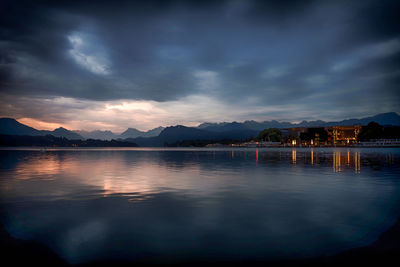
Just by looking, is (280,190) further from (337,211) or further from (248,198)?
(337,211)

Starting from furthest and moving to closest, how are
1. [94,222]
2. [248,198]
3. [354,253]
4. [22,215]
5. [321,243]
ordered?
1. [248,198]
2. [22,215]
3. [94,222]
4. [321,243]
5. [354,253]

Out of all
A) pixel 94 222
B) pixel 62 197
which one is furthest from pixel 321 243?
pixel 62 197

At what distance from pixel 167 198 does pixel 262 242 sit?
334 inches

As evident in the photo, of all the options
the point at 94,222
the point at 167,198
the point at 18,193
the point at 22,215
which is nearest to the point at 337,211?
the point at 167,198

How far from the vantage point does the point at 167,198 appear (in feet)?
52.2

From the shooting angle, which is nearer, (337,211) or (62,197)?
(337,211)

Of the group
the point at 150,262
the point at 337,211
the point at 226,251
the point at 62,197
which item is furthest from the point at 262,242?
the point at 62,197

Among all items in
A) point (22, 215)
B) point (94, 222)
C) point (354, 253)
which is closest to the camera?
point (354, 253)

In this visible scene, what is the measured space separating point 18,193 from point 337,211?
19.5 m

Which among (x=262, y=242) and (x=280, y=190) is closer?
(x=262, y=242)

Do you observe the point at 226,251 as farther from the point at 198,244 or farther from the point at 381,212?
the point at 381,212

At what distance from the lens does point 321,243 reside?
8320mm

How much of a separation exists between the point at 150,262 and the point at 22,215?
329 inches

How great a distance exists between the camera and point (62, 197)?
16.2 m
